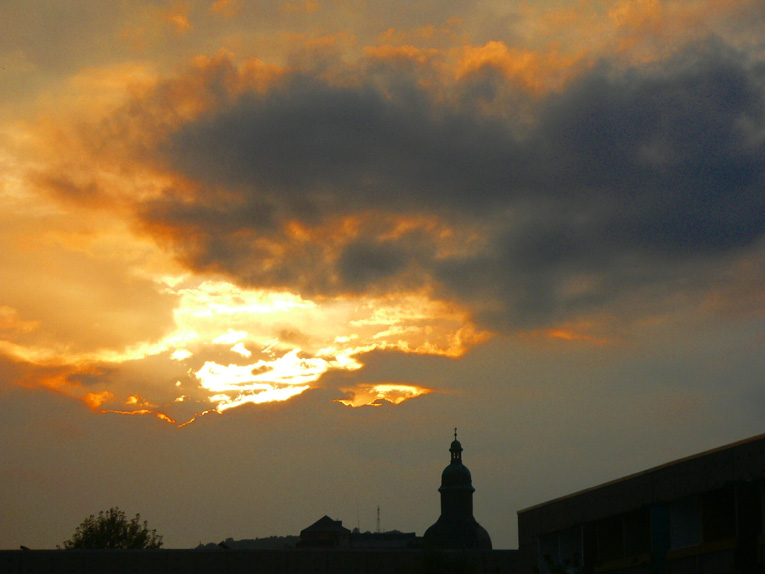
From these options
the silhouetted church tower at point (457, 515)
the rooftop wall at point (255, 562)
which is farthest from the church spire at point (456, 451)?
the rooftop wall at point (255, 562)

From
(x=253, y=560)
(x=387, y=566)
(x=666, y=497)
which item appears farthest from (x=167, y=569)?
(x=666, y=497)

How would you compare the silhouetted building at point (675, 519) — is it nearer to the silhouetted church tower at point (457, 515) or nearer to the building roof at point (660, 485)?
the building roof at point (660, 485)

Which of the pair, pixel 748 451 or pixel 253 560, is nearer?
pixel 748 451

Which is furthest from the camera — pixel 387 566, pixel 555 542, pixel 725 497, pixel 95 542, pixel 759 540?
pixel 95 542

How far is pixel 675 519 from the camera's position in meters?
34.1

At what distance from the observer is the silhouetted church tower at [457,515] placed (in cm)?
17875

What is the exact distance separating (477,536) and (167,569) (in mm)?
126175

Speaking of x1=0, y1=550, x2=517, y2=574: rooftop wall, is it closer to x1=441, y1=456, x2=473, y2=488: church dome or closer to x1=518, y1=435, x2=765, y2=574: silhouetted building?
x1=518, y1=435, x2=765, y2=574: silhouetted building

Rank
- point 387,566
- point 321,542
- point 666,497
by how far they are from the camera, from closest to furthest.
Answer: point 666,497
point 387,566
point 321,542

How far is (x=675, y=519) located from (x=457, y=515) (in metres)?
152

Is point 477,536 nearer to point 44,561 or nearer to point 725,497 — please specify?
point 44,561

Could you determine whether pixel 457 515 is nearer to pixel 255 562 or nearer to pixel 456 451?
pixel 456 451

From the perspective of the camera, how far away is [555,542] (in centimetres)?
4431

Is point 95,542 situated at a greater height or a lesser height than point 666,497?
lesser
